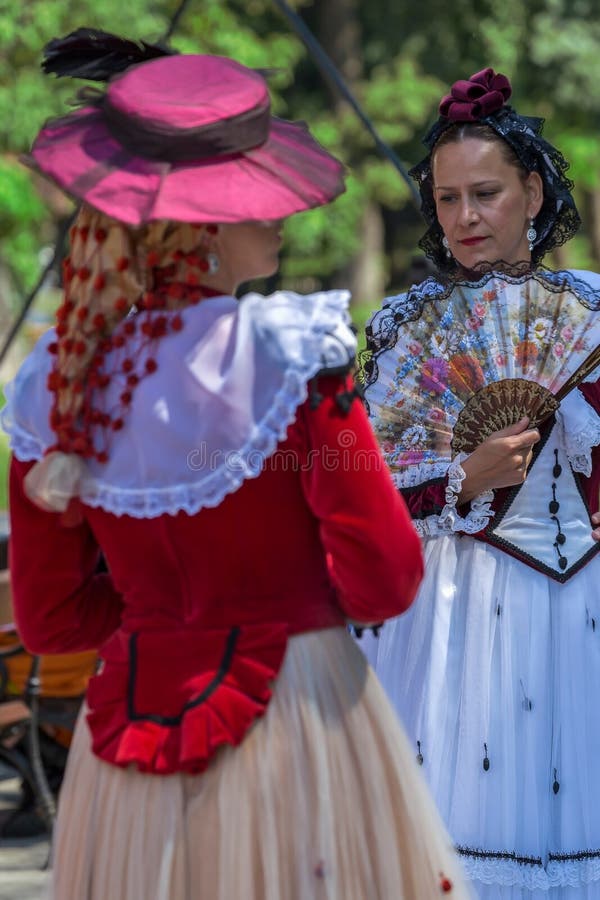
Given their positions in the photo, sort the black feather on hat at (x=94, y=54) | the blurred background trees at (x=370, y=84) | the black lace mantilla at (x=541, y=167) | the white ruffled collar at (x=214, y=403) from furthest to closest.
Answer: the blurred background trees at (x=370, y=84) → the black lace mantilla at (x=541, y=167) → the black feather on hat at (x=94, y=54) → the white ruffled collar at (x=214, y=403)

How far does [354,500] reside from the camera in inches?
86.2

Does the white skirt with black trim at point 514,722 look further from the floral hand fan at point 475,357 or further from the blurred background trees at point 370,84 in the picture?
the blurred background trees at point 370,84

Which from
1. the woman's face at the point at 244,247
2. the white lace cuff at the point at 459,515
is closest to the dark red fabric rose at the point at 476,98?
the white lace cuff at the point at 459,515

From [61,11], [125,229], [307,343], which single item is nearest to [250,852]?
[307,343]

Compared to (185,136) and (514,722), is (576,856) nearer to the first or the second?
(514,722)

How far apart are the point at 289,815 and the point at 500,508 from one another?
140cm

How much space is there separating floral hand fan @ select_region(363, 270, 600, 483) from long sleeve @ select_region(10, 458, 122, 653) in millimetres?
1194

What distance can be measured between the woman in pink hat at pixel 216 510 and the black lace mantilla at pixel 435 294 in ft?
3.88

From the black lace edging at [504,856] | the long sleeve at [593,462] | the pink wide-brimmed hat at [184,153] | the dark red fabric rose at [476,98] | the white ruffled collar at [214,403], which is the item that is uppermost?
the pink wide-brimmed hat at [184,153]

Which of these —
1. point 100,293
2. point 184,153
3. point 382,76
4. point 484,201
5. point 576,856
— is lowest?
point 382,76

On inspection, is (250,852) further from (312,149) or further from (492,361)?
(492,361)

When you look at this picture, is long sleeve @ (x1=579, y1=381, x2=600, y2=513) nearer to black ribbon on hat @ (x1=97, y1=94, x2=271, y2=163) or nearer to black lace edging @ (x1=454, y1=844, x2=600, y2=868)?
black lace edging @ (x1=454, y1=844, x2=600, y2=868)

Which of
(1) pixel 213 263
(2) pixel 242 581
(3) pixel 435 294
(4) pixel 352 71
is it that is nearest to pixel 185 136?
(1) pixel 213 263

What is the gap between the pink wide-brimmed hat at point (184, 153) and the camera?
2199mm
